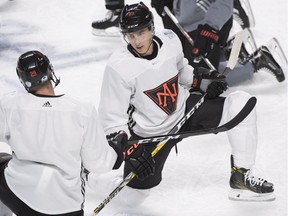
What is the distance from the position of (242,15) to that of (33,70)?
2.46 meters

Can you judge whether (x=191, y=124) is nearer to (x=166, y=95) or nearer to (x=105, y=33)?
(x=166, y=95)

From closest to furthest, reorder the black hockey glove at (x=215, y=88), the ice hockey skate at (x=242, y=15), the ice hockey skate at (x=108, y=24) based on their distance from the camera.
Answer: the black hockey glove at (x=215, y=88), the ice hockey skate at (x=242, y=15), the ice hockey skate at (x=108, y=24)

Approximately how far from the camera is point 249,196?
2816 millimetres

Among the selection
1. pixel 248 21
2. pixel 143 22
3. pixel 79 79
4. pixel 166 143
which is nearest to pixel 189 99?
pixel 166 143

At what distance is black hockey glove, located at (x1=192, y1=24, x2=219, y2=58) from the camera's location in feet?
11.7

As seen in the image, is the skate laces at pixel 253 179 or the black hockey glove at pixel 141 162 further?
the skate laces at pixel 253 179

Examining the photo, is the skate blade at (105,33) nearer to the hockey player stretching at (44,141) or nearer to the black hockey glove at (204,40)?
the black hockey glove at (204,40)

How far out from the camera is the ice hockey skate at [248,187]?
2801 millimetres

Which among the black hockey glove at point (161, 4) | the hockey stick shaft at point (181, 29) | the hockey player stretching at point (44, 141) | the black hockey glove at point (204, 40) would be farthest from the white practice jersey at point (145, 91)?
the black hockey glove at point (161, 4)

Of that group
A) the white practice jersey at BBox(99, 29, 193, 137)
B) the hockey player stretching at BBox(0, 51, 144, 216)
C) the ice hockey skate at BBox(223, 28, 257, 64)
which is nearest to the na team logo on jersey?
the white practice jersey at BBox(99, 29, 193, 137)

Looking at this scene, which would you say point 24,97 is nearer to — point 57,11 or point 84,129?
point 84,129

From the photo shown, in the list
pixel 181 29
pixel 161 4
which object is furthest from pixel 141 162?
pixel 161 4

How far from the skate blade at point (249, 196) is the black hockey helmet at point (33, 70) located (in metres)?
1.00

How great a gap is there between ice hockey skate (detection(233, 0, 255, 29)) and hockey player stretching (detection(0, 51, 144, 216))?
236 centimetres
